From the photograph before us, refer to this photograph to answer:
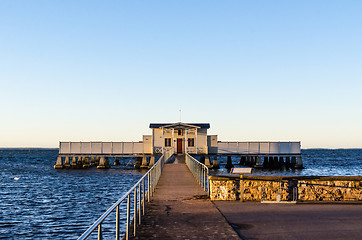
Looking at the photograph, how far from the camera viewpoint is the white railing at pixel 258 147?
48.3m

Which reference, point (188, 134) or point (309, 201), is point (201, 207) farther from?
point (188, 134)

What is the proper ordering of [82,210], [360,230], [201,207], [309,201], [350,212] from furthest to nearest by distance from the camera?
[82,210]
[309,201]
[201,207]
[350,212]
[360,230]

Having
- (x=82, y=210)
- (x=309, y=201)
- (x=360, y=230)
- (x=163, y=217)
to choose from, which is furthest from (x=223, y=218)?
(x=82, y=210)

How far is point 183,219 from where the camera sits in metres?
9.55

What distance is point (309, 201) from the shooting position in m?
12.6

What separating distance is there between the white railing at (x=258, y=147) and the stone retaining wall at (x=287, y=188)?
3551cm

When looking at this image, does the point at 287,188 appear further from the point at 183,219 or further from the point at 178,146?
the point at 178,146

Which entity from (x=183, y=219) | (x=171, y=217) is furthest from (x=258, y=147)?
(x=183, y=219)

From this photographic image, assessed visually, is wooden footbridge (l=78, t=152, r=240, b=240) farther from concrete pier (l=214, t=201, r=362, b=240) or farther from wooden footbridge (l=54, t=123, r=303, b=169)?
wooden footbridge (l=54, t=123, r=303, b=169)

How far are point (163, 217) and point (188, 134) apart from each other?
125 feet

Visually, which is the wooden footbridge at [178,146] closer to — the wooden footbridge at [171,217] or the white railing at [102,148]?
the white railing at [102,148]

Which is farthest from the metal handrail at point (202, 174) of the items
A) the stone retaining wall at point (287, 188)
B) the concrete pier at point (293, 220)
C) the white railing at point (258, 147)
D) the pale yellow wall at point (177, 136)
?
the white railing at point (258, 147)

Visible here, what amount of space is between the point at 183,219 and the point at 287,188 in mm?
4597

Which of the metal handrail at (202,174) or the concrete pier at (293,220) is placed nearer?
the concrete pier at (293,220)
